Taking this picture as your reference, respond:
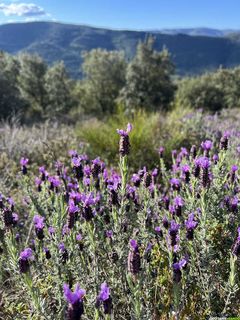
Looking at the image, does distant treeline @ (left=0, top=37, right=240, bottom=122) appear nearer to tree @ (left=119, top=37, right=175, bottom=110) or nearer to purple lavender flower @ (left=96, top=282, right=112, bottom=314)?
tree @ (left=119, top=37, right=175, bottom=110)

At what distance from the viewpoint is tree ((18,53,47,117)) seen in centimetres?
2662

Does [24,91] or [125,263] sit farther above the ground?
[125,263]

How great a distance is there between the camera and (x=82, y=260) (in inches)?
84.5

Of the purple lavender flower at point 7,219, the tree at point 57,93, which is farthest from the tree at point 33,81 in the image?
the purple lavender flower at point 7,219

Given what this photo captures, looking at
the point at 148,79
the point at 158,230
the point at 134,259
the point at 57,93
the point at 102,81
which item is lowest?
the point at 57,93

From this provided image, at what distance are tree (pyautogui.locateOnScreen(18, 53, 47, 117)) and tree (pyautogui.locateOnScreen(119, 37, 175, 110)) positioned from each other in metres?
5.71

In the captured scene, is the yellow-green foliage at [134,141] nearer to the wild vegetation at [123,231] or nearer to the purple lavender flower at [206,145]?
the wild vegetation at [123,231]

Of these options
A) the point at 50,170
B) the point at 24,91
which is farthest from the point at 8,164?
the point at 24,91

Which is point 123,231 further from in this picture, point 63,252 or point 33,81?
point 33,81

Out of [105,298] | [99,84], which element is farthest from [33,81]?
[105,298]

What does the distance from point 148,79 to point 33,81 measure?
7830 mm

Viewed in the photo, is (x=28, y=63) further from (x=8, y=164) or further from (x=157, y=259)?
(x=157, y=259)

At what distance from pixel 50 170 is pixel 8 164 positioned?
535mm

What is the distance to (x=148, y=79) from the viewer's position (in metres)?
24.0
